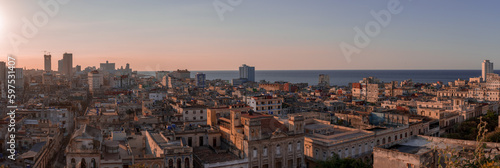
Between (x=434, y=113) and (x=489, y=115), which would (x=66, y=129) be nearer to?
(x=434, y=113)

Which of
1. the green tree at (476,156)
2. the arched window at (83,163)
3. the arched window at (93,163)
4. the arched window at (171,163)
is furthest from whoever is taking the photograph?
the arched window at (171,163)

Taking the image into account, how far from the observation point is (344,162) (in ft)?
112

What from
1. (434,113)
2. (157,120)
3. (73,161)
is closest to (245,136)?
(73,161)

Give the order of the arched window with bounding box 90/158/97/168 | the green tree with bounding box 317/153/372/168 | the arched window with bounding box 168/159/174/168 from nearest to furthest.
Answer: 1. the arched window with bounding box 90/158/97/168
2. the arched window with bounding box 168/159/174/168
3. the green tree with bounding box 317/153/372/168

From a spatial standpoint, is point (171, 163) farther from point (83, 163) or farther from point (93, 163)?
point (83, 163)

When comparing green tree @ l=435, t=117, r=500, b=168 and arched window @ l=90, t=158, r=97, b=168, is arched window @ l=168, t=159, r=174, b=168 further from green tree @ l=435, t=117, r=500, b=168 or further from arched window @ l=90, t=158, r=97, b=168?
green tree @ l=435, t=117, r=500, b=168

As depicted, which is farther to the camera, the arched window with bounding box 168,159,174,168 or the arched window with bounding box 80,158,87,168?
the arched window with bounding box 168,159,174,168

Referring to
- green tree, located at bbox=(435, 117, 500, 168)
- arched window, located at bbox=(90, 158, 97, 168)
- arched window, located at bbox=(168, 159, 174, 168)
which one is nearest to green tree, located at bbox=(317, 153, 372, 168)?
arched window, located at bbox=(168, 159, 174, 168)

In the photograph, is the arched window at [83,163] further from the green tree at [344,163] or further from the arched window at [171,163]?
the green tree at [344,163]

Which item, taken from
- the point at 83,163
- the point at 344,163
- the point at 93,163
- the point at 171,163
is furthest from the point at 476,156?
the point at 83,163

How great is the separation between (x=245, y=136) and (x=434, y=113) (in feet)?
129

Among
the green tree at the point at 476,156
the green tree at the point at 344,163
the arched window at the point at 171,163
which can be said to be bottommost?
the green tree at the point at 344,163

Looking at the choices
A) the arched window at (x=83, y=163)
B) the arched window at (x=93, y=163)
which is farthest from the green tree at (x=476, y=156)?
the arched window at (x=83, y=163)

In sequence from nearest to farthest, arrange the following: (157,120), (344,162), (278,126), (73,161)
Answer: (73,161), (344,162), (278,126), (157,120)
